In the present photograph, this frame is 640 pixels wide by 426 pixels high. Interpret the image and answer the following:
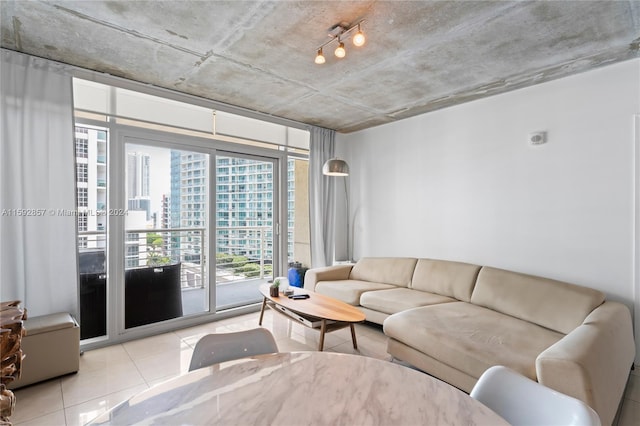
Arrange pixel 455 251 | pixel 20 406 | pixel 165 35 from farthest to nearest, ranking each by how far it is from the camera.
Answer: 1. pixel 455 251
2. pixel 165 35
3. pixel 20 406

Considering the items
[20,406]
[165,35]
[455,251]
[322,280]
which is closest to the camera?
[20,406]

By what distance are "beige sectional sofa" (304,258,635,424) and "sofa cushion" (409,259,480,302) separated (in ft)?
0.03

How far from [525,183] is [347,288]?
224cm

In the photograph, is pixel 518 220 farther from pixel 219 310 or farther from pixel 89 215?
pixel 89 215

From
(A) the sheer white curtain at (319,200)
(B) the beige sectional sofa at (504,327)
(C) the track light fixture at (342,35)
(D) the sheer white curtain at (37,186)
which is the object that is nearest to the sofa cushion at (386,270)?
(B) the beige sectional sofa at (504,327)

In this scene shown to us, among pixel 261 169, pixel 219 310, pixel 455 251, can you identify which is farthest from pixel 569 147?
pixel 219 310

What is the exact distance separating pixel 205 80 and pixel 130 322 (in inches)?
105

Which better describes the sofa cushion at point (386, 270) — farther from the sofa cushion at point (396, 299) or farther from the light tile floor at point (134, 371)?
the light tile floor at point (134, 371)

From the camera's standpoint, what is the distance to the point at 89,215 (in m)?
3.12

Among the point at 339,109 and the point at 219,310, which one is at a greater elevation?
the point at 339,109

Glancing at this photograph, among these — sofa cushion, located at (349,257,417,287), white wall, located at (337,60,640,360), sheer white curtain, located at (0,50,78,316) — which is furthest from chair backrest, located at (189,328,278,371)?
white wall, located at (337,60,640,360)

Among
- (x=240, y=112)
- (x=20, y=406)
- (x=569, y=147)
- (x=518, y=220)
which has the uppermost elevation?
(x=240, y=112)

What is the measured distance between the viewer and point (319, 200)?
482 centimetres

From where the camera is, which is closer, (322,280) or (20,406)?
(20,406)
